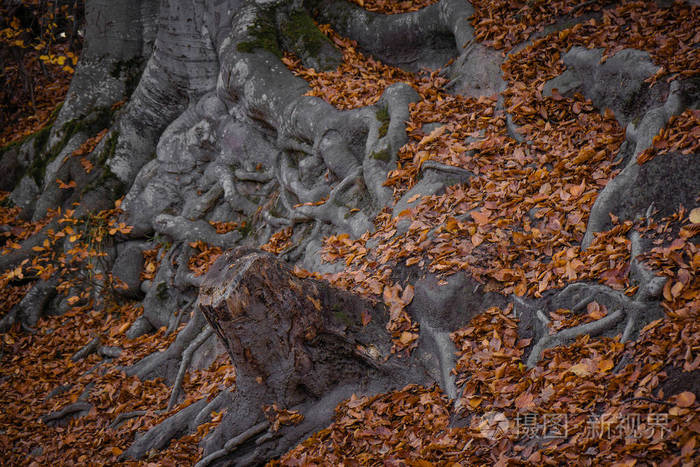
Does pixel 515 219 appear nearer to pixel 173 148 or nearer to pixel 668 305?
pixel 668 305

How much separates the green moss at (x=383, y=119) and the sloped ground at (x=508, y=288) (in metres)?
0.29

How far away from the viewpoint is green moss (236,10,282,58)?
6941 millimetres

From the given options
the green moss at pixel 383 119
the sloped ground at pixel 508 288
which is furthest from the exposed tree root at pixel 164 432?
the green moss at pixel 383 119

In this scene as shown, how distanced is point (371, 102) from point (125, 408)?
4.33 meters

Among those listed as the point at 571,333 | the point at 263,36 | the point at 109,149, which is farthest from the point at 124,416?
the point at 263,36

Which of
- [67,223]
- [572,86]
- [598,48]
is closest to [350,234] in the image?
[572,86]

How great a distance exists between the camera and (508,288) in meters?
3.56

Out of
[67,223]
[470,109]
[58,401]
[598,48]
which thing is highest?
[598,48]

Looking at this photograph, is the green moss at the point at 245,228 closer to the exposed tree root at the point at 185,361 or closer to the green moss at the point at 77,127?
the exposed tree root at the point at 185,361

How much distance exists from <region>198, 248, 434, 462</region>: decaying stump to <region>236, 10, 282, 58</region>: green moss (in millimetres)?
4116

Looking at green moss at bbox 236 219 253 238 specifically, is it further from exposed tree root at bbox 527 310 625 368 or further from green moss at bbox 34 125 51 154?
green moss at bbox 34 125 51 154

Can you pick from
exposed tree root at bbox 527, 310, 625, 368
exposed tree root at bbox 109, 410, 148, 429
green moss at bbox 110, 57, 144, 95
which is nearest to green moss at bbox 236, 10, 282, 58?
green moss at bbox 110, 57, 144, 95

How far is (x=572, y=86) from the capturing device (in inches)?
184

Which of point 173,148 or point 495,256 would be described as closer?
point 495,256
